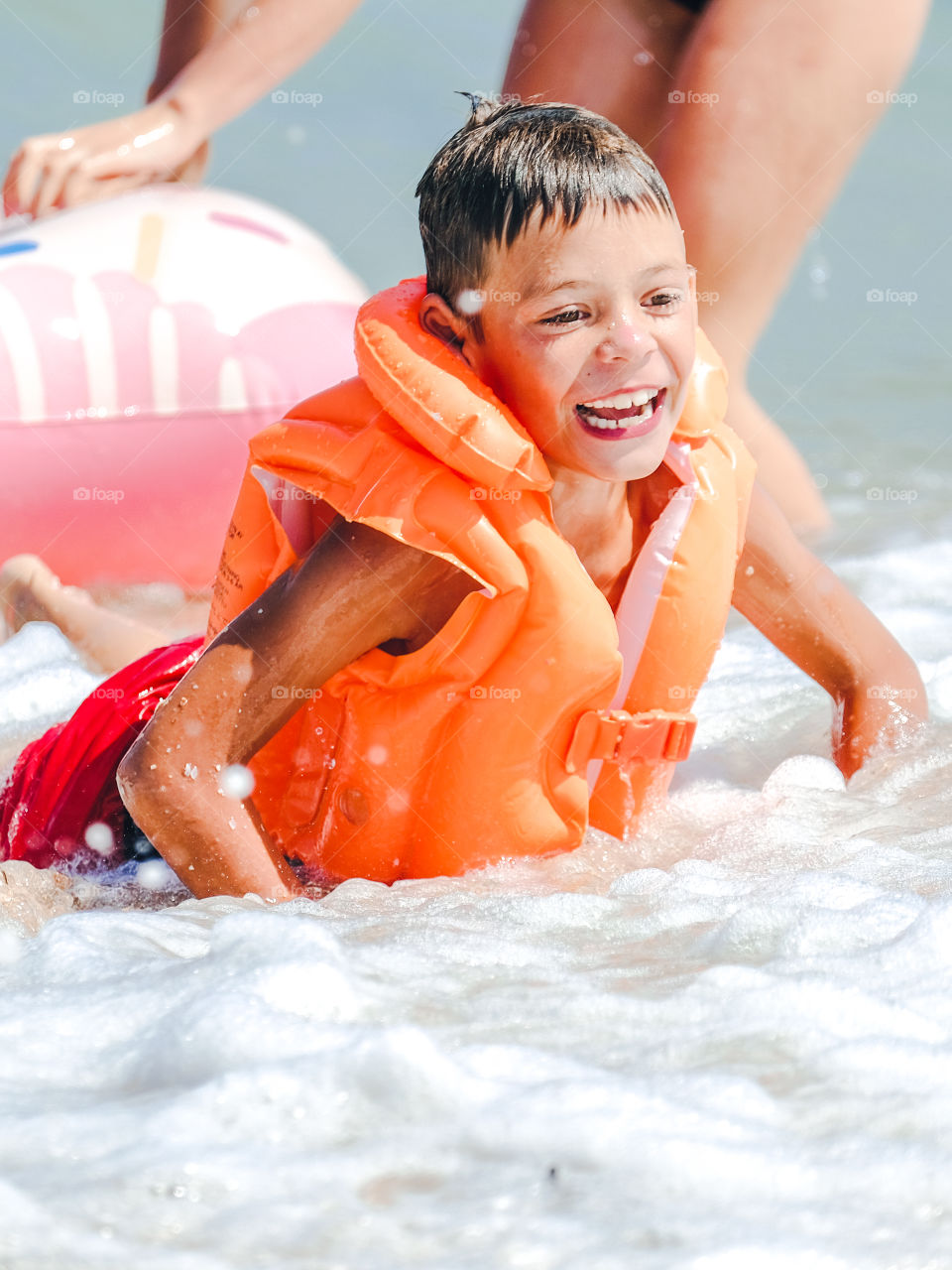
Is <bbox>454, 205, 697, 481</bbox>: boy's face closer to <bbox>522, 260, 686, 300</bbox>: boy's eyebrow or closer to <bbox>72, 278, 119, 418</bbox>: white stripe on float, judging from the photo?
<bbox>522, 260, 686, 300</bbox>: boy's eyebrow

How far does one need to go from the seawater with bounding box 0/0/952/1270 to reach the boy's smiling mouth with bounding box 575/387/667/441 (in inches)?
25.4

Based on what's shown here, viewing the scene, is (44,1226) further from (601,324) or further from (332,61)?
(332,61)

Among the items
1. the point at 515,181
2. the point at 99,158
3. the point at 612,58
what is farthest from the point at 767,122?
the point at 99,158

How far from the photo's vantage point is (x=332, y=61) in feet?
40.9

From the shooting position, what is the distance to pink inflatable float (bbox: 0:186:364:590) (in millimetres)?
3756

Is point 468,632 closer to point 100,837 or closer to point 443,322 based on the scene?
point 443,322

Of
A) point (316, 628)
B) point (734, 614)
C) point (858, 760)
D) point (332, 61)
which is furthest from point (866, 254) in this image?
point (316, 628)

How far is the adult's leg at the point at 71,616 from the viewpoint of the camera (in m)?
3.50

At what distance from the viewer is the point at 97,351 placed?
3.79m
